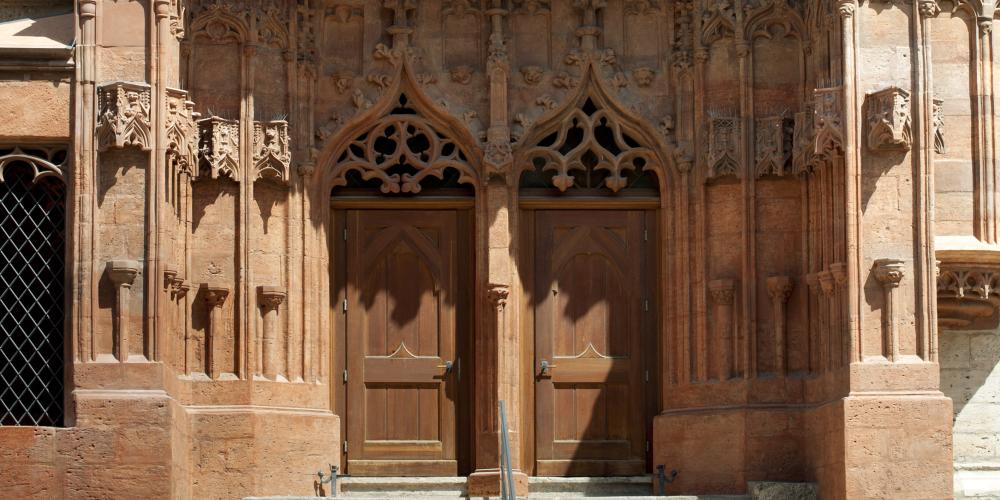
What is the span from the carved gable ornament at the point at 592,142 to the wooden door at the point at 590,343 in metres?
0.41

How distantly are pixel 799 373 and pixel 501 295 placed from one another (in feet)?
9.41

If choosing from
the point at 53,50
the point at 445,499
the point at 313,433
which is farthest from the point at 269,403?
the point at 53,50

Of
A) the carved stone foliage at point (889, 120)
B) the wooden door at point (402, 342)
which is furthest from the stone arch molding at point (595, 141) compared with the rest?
the carved stone foliage at point (889, 120)

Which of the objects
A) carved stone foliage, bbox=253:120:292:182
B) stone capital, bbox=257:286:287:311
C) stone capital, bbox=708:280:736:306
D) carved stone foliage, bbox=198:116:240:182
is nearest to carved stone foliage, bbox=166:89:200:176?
carved stone foliage, bbox=198:116:240:182

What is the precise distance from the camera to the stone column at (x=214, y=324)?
20281mm

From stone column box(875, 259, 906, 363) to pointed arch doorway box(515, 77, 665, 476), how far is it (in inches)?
107

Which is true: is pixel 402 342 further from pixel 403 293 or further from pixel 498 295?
pixel 498 295

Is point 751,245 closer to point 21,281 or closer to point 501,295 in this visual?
point 501,295

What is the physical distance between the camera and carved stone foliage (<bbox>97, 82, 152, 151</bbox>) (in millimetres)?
19031

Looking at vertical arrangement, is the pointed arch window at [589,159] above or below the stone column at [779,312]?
above

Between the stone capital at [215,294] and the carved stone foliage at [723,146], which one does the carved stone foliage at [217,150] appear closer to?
the stone capital at [215,294]

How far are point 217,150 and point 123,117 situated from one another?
150cm

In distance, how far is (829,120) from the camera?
771 inches

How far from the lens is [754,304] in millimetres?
20641
